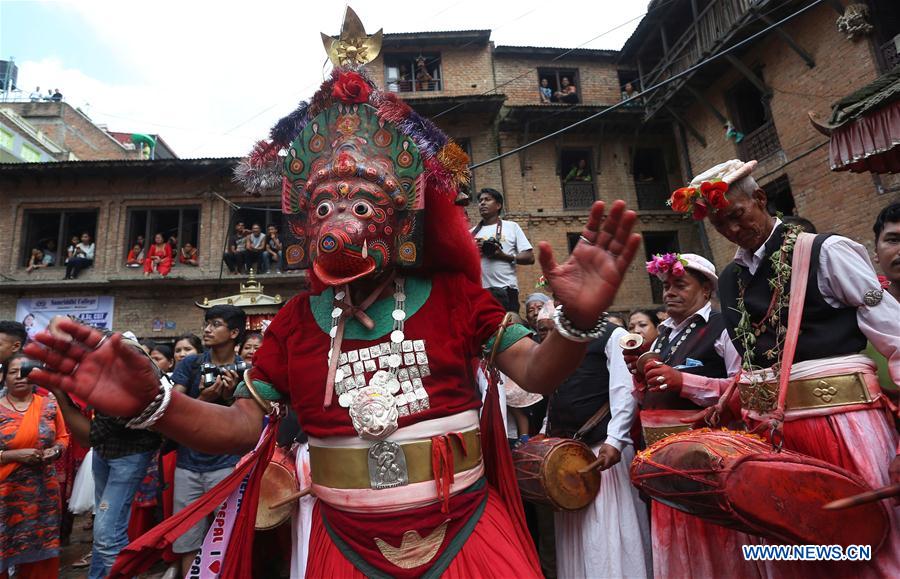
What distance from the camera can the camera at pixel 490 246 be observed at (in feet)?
18.1

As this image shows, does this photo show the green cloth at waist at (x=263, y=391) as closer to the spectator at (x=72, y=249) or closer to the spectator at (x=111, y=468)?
the spectator at (x=111, y=468)

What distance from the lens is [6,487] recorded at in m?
3.91

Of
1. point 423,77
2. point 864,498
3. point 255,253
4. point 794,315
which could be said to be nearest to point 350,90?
point 794,315

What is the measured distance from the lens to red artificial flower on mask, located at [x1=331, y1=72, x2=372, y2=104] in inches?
80.7

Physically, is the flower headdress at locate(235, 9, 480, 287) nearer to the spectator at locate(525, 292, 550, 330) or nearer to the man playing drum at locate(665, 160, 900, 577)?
the man playing drum at locate(665, 160, 900, 577)

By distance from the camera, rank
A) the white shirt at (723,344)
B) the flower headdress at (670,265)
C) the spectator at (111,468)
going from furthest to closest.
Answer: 1. the spectator at (111,468)
2. the flower headdress at (670,265)
3. the white shirt at (723,344)

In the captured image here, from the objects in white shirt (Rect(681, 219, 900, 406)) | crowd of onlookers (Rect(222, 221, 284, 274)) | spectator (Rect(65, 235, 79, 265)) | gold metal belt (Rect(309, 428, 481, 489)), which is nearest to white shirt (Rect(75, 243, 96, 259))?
spectator (Rect(65, 235, 79, 265))

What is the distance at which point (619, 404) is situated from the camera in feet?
11.1

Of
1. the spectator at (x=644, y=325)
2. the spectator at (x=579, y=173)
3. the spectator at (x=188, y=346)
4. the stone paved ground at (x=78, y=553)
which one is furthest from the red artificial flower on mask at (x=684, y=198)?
the spectator at (x=579, y=173)

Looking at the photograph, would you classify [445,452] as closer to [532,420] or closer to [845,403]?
[845,403]

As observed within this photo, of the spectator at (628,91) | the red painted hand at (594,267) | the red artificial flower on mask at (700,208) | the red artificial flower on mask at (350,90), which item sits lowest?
the red painted hand at (594,267)

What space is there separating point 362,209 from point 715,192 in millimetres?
1720

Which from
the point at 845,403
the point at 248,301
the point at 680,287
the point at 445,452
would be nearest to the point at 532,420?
the point at 680,287

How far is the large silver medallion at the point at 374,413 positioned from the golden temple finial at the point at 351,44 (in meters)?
1.49
